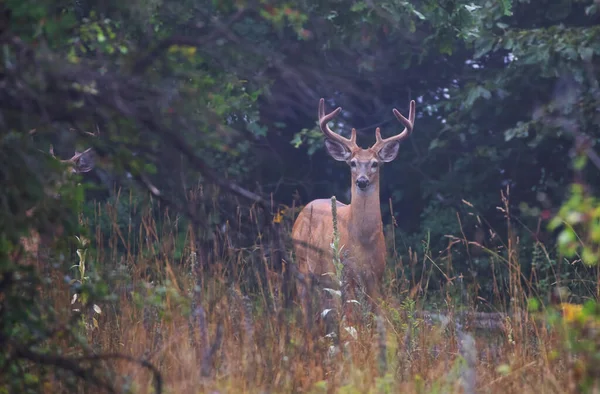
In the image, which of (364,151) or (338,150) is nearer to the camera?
(364,151)

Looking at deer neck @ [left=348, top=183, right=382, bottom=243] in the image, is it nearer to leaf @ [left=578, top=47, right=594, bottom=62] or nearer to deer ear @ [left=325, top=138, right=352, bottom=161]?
deer ear @ [left=325, top=138, right=352, bottom=161]

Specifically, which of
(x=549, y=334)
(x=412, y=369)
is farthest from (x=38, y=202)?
(x=549, y=334)

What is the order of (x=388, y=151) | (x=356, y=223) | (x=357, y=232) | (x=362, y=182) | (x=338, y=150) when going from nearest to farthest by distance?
(x=357, y=232) → (x=356, y=223) → (x=362, y=182) → (x=388, y=151) → (x=338, y=150)

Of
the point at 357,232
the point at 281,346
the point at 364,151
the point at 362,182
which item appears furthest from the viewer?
the point at 364,151

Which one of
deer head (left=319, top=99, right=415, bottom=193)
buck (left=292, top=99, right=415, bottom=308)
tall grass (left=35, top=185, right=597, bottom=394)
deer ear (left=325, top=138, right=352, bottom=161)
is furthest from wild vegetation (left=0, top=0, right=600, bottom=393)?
buck (left=292, top=99, right=415, bottom=308)

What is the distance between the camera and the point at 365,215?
8.05m

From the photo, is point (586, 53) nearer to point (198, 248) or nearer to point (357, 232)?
point (357, 232)

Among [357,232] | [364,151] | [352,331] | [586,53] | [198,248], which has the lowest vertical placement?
[357,232]

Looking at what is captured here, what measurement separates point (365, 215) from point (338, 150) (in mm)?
1156

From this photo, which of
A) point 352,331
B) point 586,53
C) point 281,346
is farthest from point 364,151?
point 281,346

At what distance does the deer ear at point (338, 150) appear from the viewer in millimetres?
8820

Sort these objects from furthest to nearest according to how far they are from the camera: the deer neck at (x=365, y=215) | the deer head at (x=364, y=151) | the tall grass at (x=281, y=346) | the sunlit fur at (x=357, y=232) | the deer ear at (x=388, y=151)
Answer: the deer ear at (x=388, y=151) → the deer head at (x=364, y=151) → the deer neck at (x=365, y=215) → the sunlit fur at (x=357, y=232) → the tall grass at (x=281, y=346)

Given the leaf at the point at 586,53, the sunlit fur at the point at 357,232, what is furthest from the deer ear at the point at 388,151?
the leaf at the point at 586,53

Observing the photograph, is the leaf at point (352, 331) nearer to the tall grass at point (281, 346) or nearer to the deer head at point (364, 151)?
the tall grass at point (281, 346)
